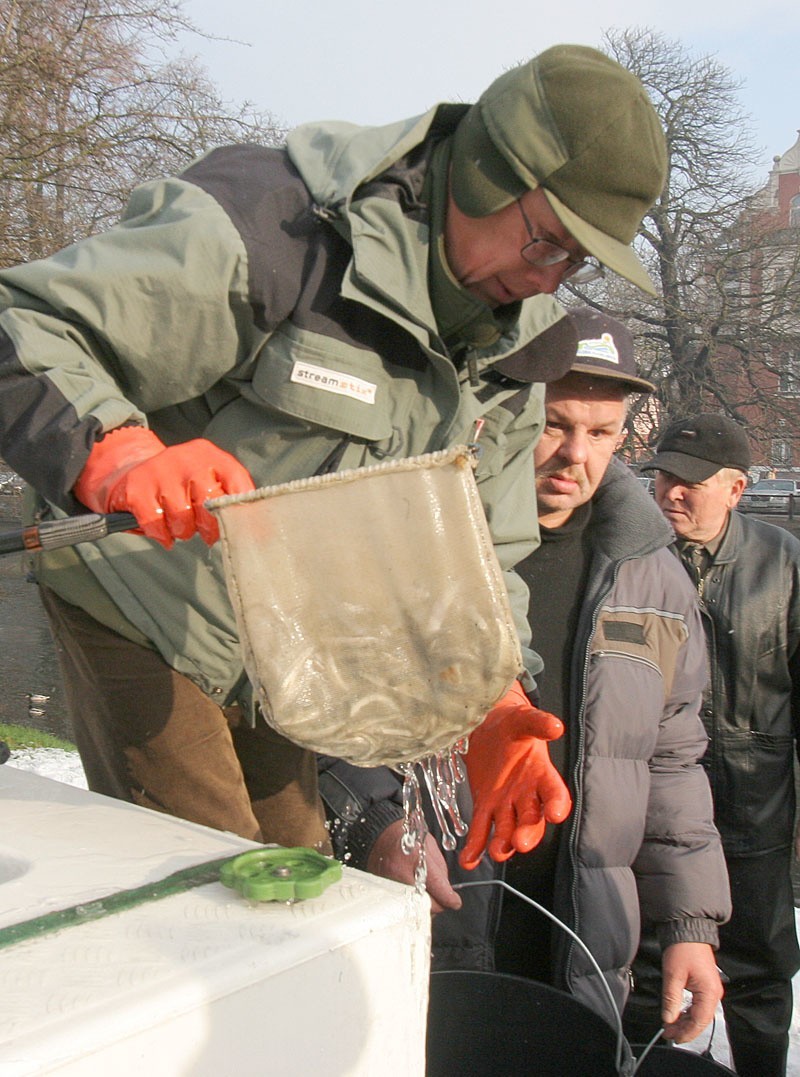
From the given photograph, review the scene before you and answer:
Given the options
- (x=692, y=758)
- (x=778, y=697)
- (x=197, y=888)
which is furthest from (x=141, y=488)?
(x=778, y=697)

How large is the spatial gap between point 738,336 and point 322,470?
16611mm

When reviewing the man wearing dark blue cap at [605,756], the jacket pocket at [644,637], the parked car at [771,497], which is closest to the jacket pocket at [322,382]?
the man wearing dark blue cap at [605,756]

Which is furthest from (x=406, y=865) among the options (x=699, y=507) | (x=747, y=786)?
(x=699, y=507)

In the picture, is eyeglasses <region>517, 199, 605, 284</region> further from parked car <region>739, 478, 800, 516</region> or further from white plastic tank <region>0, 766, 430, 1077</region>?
parked car <region>739, 478, 800, 516</region>

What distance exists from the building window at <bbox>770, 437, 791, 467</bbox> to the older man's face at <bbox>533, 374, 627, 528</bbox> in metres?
15.9

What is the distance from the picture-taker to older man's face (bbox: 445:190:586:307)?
1784 millimetres

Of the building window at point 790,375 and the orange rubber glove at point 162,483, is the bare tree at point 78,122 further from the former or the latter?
the building window at point 790,375

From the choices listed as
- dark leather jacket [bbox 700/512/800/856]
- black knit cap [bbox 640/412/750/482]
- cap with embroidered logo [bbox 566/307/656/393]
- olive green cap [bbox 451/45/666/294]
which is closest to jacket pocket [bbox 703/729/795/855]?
dark leather jacket [bbox 700/512/800/856]

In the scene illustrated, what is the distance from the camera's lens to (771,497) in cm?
2489

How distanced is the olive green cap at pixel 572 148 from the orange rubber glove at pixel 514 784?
0.82 metres

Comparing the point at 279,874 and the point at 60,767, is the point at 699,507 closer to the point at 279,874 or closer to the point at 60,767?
the point at 279,874

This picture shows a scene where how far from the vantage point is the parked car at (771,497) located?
78.0ft

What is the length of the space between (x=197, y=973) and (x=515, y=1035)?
1.30 metres

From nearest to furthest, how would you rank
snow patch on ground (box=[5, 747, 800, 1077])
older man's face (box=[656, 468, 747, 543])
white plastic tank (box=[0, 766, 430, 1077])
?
white plastic tank (box=[0, 766, 430, 1077]) → older man's face (box=[656, 468, 747, 543]) → snow patch on ground (box=[5, 747, 800, 1077])
